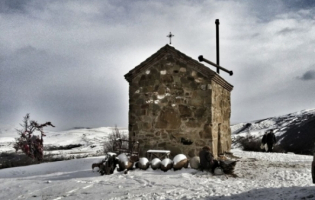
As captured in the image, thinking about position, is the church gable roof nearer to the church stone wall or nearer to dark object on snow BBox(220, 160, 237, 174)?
the church stone wall

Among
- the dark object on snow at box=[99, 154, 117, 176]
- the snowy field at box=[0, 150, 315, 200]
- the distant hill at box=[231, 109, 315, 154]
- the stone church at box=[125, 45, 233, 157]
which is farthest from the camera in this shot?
the distant hill at box=[231, 109, 315, 154]

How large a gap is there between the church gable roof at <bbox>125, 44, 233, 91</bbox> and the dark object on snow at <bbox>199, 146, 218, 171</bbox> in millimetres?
2937

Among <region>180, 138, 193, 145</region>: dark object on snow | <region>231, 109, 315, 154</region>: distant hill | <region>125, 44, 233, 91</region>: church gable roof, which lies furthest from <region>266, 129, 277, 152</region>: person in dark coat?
<region>231, 109, 315, 154</region>: distant hill

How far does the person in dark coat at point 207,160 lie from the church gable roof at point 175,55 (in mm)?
2937

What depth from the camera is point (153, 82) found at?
508 inches

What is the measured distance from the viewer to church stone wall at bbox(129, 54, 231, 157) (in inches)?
490

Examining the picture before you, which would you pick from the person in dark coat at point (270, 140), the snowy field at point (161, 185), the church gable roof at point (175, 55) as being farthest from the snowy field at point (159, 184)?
the person in dark coat at point (270, 140)

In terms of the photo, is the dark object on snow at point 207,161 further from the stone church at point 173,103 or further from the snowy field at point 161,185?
the stone church at point 173,103

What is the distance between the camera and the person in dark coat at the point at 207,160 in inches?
420

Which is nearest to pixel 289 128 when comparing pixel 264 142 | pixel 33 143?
pixel 264 142

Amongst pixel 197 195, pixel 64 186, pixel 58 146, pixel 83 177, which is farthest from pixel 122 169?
pixel 58 146

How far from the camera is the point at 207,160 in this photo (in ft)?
35.2

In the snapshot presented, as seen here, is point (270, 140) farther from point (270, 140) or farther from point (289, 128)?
point (289, 128)

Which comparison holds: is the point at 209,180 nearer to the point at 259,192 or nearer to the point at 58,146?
the point at 259,192
